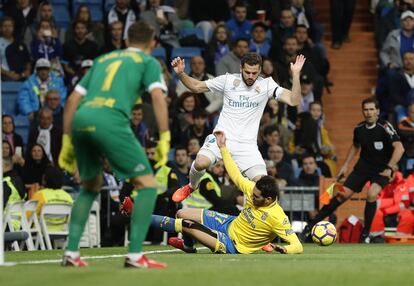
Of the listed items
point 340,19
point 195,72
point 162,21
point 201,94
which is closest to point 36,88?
point 195,72

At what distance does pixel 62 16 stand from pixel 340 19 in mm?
5823

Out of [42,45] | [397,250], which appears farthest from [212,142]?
[42,45]

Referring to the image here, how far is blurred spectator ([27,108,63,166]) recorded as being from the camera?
2316cm

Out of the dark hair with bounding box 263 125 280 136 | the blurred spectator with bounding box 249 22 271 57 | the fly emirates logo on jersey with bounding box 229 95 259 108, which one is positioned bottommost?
the dark hair with bounding box 263 125 280 136

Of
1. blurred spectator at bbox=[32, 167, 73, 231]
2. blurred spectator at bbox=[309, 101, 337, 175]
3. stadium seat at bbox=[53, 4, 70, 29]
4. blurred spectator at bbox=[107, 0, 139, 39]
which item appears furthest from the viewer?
stadium seat at bbox=[53, 4, 70, 29]

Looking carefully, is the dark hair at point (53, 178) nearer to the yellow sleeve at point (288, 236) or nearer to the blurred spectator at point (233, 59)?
the blurred spectator at point (233, 59)

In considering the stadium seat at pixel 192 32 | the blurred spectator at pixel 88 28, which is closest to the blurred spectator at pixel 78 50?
the blurred spectator at pixel 88 28

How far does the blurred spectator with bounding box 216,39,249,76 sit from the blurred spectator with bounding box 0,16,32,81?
371 cm

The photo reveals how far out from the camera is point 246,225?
1470 cm

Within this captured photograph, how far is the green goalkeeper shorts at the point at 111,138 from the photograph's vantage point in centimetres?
1098

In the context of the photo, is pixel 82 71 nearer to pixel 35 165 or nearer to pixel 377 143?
pixel 35 165

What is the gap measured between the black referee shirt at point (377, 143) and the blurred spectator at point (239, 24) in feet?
20.4

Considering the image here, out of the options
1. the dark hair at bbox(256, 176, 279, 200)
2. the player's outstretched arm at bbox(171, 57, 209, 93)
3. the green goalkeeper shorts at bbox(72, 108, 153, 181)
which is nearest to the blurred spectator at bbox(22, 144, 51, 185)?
the player's outstretched arm at bbox(171, 57, 209, 93)

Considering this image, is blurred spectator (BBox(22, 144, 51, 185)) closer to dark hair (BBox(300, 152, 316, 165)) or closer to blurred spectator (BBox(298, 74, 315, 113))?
dark hair (BBox(300, 152, 316, 165))
